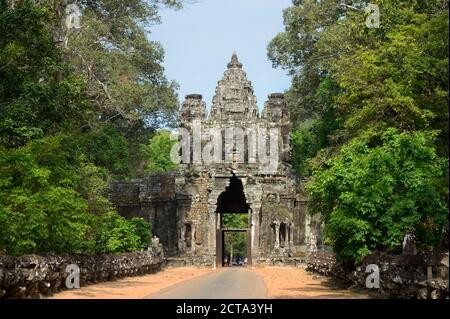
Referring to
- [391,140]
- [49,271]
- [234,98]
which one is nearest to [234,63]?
[234,98]

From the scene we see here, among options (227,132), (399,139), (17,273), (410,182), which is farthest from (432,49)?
(227,132)

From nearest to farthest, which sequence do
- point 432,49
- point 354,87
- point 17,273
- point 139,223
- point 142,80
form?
1. point 17,273
2. point 432,49
3. point 354,87
4. point 139,223
5. point 142,80

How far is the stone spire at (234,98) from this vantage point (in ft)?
150

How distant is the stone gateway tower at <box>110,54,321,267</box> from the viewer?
43.1 m

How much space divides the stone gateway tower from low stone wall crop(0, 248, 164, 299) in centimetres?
1412

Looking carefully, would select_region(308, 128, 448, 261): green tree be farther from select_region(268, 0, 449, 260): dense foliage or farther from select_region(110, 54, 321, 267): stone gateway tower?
select_region(110, 54, 321, 267): stone gateway tower

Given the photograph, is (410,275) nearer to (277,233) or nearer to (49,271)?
(49,271)

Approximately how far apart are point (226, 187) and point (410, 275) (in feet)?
92.9

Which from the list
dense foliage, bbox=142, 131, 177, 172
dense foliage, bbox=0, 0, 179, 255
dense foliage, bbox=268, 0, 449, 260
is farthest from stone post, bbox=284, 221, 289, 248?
dense foliage, bbox=142, 131, 177, 172

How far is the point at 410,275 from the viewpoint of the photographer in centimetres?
1612

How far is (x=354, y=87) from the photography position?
92.8ft

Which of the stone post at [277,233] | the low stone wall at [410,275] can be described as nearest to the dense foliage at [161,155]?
the stone post at [277,233]
